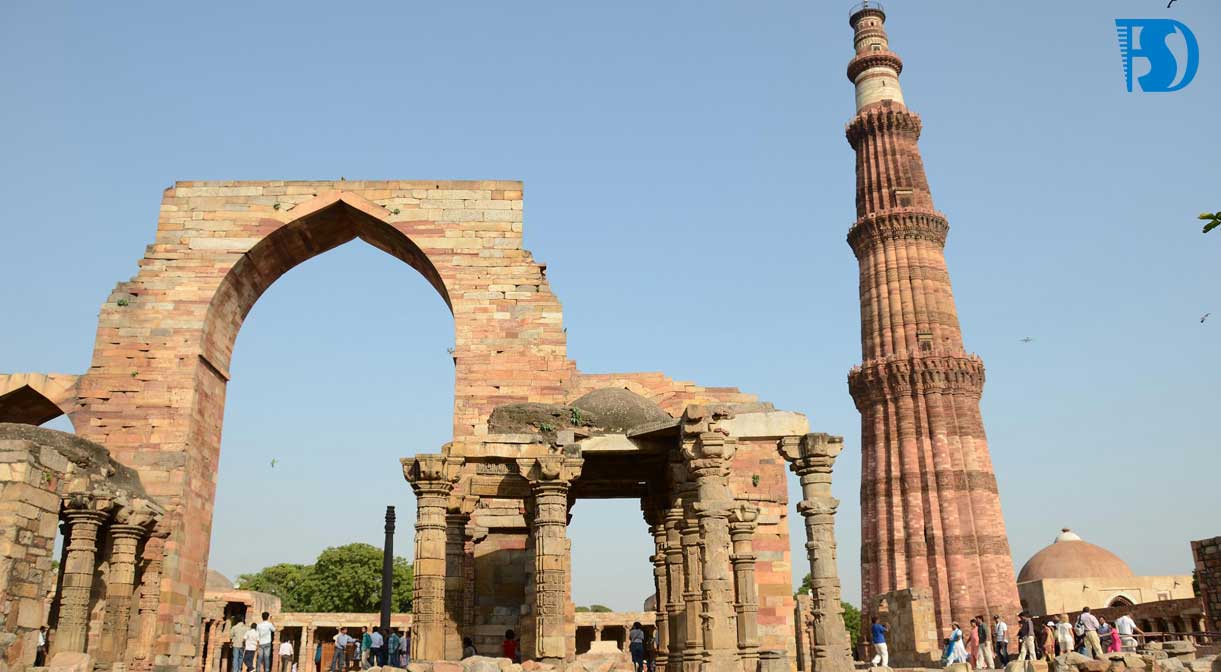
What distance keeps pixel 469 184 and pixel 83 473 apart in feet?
27.9

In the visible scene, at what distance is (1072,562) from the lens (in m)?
35.7

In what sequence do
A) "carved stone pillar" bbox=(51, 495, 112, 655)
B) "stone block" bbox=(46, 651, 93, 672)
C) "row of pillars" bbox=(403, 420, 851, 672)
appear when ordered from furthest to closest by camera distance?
"carved stone pillar" bbox=(51, 495, 112, 655) → "row of pillars" bbox=(403, 420, 851, 672) → "stone block" bbox=(46, 651, 93, 672)

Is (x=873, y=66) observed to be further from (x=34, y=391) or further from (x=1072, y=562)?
(x=34, y=391)

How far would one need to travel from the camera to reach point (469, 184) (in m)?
18.4

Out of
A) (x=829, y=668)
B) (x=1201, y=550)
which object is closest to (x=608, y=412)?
(x=829, y=668)

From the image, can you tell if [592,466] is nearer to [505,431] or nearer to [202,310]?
[505,431]

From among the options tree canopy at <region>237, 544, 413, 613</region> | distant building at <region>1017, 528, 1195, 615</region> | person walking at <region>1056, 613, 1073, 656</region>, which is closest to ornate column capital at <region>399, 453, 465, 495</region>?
person walking at <region>1056, 613, 1073, 656</region>

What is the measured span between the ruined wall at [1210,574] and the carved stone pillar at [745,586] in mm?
7940

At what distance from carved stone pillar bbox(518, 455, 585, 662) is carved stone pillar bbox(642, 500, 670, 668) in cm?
286

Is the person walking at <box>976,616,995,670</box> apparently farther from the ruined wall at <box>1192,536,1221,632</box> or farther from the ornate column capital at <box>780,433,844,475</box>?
the ornate column capital at <box>780,433,844,475</box>

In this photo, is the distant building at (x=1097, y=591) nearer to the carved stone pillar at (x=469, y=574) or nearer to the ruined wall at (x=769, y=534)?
the ruined wall at (x=769, y=534)

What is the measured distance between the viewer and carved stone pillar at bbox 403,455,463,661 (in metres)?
11.4

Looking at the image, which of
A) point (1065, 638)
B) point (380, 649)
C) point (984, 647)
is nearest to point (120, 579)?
point (380, 649)

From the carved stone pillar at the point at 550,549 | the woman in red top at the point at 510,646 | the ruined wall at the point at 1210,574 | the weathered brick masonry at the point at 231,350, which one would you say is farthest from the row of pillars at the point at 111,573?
the ruined wall at the point at 1210,574
